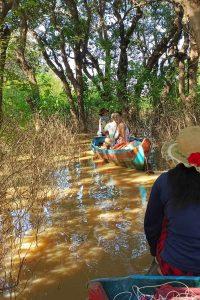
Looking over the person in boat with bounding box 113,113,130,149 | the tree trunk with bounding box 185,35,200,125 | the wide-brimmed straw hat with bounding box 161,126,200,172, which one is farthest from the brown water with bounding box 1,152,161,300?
the wide-brimmed straw hat with bounding box 161,126,200,172

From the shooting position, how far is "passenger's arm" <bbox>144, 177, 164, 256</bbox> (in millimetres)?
3168

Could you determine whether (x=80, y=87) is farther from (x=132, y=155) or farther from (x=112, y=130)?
(x=132, y=155)

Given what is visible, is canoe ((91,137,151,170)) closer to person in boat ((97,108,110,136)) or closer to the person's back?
the person's back

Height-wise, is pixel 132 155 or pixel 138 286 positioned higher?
pixel 132 155

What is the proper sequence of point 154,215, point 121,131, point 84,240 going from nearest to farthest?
point 154,215 < point 84,240 < point 121,131

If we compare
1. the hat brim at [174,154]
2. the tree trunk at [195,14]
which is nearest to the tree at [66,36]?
the tree trunk at [195,14]

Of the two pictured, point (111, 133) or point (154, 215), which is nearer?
point (154, 215)

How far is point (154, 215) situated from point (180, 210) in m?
0.33

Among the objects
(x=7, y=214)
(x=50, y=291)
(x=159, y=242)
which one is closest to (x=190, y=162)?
(x=159, y=242)

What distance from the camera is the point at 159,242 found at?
10.9ft

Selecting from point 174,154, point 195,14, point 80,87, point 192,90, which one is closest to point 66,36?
point 80,87

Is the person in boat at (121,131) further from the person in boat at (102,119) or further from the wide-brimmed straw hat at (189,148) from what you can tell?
the wide-brimmed straw hat at (189,148)

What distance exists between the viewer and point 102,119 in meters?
16.0

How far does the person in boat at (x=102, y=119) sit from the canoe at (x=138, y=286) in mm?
12814
